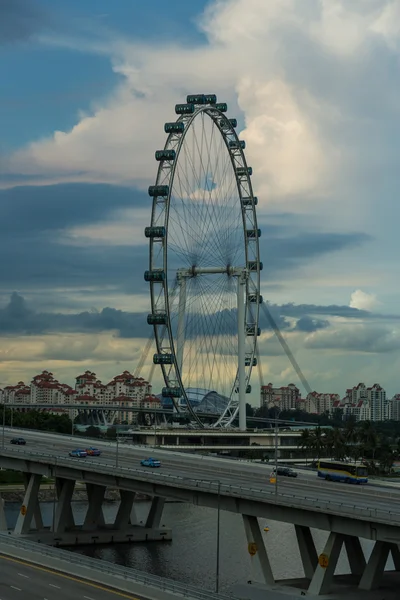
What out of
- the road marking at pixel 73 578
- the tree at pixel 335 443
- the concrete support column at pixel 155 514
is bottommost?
the road marking at pixel 73 578

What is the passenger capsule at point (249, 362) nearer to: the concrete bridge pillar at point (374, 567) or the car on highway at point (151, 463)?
the car on highway at point (151, 463)

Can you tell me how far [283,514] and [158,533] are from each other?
33.9 metres

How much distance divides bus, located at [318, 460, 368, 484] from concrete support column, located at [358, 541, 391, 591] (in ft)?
80.6

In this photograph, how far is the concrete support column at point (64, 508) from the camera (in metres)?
101

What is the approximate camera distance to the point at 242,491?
77.0 m

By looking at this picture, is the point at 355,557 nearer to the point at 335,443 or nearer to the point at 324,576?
the point at 324,576

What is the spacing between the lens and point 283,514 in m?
73.8

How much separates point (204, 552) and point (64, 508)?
15170 mm

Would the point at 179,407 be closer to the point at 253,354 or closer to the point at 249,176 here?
the point at 253,354

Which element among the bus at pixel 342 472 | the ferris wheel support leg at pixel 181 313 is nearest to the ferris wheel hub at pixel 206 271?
the ferris wheel support leg at pixel 181 313

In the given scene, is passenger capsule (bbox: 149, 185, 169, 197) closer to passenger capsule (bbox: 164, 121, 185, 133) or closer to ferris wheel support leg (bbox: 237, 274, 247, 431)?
passenger capsule (bbox: 164, 121, 185, 133)

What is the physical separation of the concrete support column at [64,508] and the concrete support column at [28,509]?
2243mm

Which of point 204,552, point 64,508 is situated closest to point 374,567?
point 204,552

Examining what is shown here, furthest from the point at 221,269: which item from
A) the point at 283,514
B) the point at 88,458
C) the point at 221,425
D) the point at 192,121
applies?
the point at 283,514
